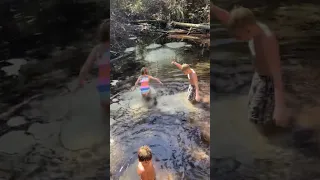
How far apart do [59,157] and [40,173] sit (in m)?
0.13

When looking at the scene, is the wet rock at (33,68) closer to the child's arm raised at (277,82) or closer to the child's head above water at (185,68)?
the child's head above water at (185,68)

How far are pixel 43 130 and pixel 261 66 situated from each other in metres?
1.25

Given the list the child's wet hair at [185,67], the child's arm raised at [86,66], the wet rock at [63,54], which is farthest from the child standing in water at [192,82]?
the wet rock at [63,54]

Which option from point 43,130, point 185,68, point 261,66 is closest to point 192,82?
point 185,68

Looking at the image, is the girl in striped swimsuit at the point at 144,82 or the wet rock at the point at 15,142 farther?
the girl in striped swimsuit at the point at 144,82

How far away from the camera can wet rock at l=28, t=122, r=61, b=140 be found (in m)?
2.15

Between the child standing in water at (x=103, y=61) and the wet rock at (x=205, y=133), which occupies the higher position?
the child standing in water at (x=103, y=61)

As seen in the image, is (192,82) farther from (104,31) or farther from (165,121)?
(104,31)

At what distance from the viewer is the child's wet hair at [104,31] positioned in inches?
88.0

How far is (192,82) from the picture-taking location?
2275mm

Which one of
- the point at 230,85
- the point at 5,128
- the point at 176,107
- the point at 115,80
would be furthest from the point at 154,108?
the point at 5,128

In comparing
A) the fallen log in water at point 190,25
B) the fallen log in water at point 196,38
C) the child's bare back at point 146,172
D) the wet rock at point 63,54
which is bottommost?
the child's bare back at point 146,172

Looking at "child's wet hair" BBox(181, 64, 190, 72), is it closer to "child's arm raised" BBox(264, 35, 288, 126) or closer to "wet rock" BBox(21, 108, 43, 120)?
"child's arm raised" BBox(264, 35, 288, 126)

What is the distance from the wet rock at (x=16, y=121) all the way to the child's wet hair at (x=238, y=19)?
1.24 metres
